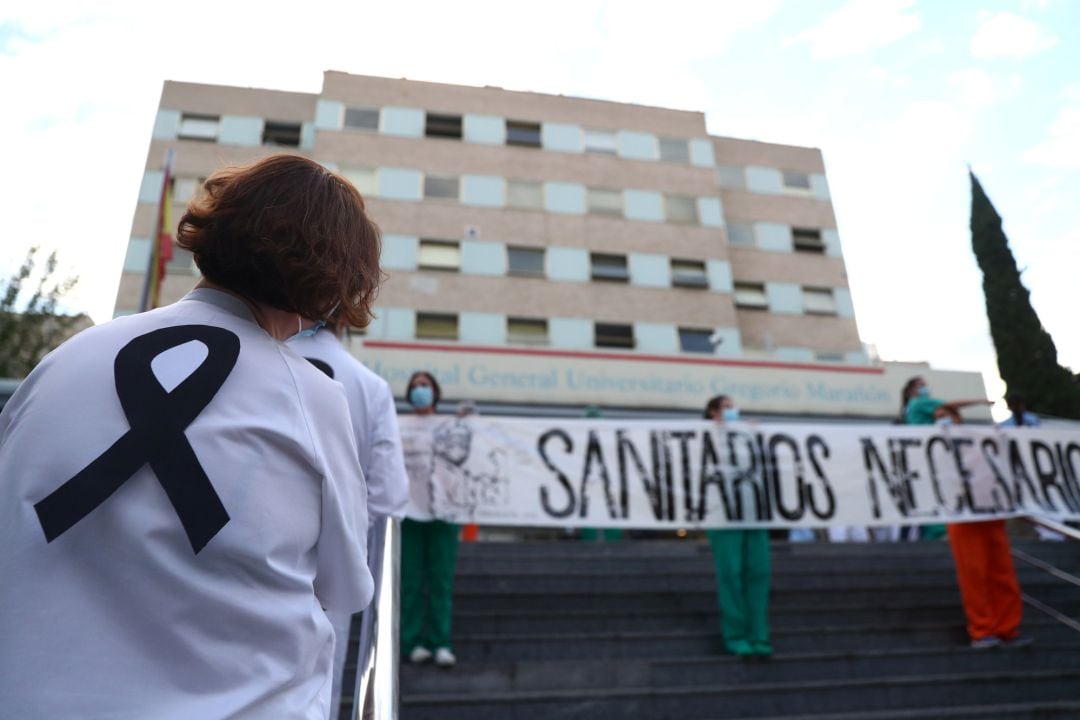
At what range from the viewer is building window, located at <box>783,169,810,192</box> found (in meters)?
27.6

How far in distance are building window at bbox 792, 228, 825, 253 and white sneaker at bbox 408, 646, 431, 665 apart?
24.7m

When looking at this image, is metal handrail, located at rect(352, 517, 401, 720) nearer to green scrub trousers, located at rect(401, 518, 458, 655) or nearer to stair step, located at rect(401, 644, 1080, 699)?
stair step, located at rect(401, 644, 1080, 699)

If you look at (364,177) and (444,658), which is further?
(364,177)

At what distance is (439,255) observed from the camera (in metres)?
22.4

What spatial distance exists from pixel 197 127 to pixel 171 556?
2642 centimetres

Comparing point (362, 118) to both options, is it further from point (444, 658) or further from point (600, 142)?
point (444, 658)

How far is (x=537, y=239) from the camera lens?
23.2 metres

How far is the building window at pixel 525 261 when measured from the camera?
74.4 feet

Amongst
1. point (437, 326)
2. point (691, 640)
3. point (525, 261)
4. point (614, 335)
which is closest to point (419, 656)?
point (691, 640)

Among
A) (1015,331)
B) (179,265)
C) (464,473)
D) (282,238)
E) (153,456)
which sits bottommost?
(153,456)

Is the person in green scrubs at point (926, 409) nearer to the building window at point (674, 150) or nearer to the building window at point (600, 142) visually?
the building window at point (600, 142)

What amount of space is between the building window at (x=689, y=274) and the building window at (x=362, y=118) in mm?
10965

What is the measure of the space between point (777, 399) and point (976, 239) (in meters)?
13.6

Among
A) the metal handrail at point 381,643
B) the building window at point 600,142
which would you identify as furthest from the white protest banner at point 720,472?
the building window at point 600,142
